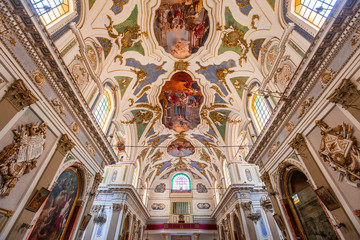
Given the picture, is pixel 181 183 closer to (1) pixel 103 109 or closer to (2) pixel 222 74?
(1) pixel 103 109

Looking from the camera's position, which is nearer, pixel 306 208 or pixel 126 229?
pixel 306 208

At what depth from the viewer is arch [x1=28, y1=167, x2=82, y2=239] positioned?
6.89 meters

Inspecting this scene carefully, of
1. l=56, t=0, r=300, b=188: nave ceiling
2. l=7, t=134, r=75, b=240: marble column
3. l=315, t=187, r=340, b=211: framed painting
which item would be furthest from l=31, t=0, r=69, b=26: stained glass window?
l=315, t=187, r=340, b=211: framed painting

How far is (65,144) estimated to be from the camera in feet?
25.7

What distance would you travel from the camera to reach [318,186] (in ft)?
22.3

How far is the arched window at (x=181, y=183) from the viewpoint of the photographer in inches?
1185

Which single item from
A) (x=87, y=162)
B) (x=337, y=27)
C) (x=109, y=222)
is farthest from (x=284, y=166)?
(x=109, y=222)

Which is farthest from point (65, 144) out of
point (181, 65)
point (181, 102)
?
point (181, 102)

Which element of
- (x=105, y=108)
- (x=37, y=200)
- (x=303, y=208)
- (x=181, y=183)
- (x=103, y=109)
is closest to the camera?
(x=37, y=200)

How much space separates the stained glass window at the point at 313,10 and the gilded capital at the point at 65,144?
11.4 metres

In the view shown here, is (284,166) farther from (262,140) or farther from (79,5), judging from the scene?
(79,5)

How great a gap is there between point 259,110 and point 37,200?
12930mm

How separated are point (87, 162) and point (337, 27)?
475 inches

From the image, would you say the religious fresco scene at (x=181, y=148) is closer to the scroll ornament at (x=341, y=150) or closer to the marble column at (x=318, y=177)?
the marble column at (x=318, y=177)
